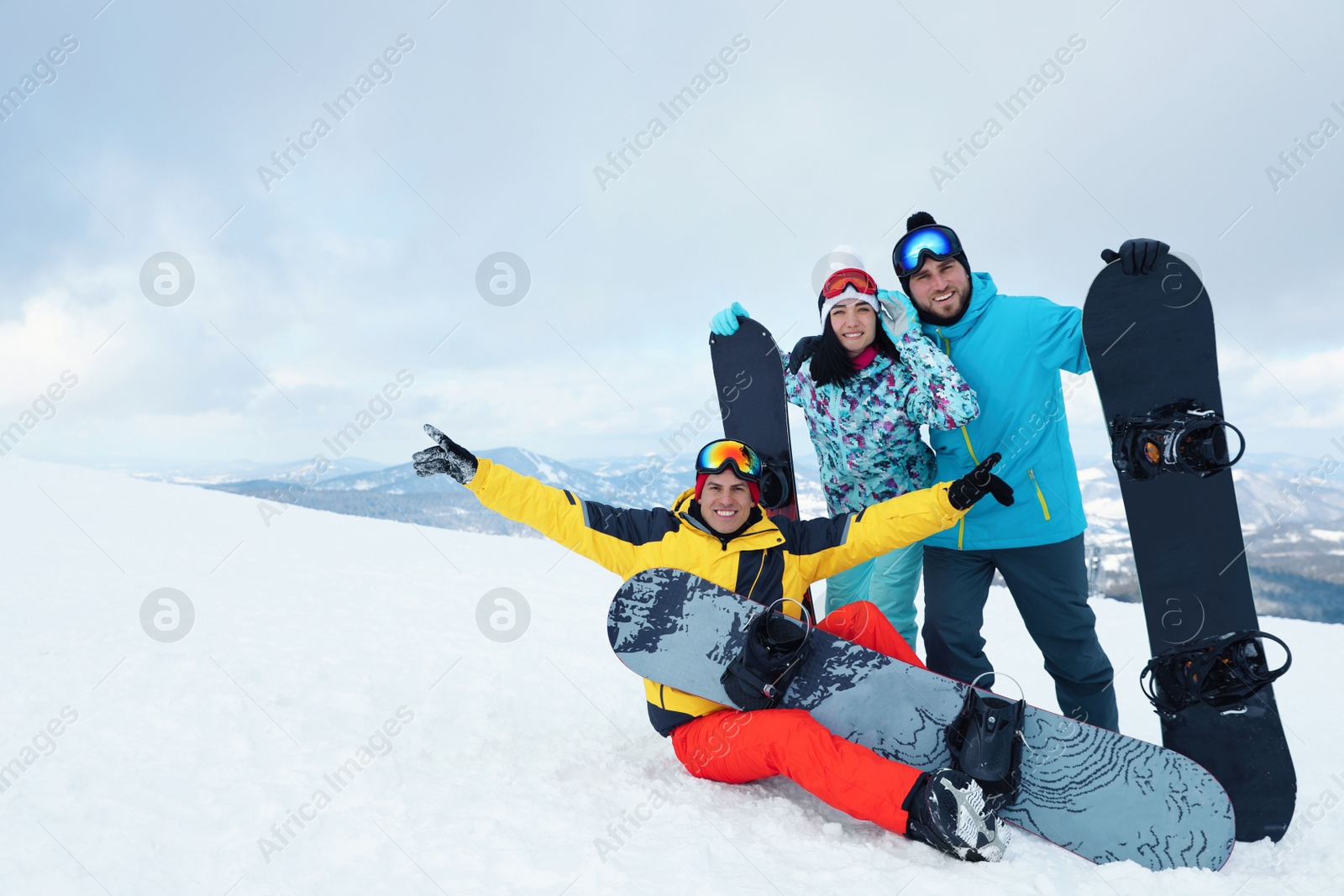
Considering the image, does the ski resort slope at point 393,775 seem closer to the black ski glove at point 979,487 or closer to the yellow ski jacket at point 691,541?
the yellow ski jacket at point 691,541

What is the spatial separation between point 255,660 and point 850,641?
290cm

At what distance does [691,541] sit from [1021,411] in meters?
1.39

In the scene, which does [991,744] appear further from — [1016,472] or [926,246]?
[926,246]

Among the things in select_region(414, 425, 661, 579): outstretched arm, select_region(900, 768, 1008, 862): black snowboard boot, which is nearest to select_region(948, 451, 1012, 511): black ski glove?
select_region(900, 768, 1008, 862): black snowboard boot

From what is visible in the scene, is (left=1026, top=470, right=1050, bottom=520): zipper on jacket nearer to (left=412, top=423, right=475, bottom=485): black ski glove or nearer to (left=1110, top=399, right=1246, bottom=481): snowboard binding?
(left=1110, top=399, right=1246, bottom=481): snowboard binding

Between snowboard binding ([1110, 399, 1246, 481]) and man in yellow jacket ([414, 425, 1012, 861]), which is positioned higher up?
snowboard binding ([1110, 399, 1246, 481])

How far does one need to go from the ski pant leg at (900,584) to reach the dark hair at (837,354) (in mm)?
819

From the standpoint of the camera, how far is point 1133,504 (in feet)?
9.17

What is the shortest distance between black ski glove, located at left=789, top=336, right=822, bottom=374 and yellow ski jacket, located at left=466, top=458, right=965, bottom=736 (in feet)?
2.42

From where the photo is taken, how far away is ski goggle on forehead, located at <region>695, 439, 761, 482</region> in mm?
2863

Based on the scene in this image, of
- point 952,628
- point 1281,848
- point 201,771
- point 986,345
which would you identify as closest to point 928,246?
point 986,345

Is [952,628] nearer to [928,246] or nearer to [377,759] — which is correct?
[928,246]

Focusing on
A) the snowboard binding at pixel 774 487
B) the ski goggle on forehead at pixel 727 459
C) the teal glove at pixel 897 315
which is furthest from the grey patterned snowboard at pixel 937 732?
the teal glove at pixel 897 315

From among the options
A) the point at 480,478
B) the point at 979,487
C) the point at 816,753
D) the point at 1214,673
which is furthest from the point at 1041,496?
the point at 480,478
